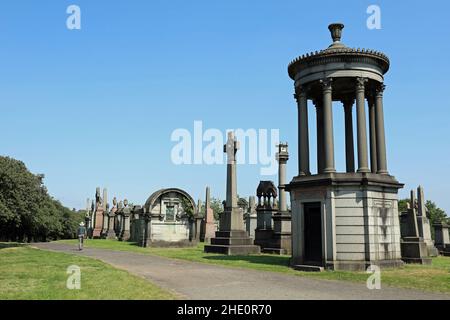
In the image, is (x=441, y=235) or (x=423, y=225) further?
(x=441, y=235)

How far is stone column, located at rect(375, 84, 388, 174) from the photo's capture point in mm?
17727

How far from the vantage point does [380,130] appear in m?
18.0

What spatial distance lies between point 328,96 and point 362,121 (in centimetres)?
179

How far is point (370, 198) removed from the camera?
15.7 metres

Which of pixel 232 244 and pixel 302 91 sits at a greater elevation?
pixel 302 91

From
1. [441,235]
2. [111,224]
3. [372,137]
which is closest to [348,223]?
[372,137]

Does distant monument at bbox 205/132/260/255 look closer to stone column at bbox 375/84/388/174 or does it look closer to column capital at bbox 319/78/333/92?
stone column at bbox 375/84/388/174

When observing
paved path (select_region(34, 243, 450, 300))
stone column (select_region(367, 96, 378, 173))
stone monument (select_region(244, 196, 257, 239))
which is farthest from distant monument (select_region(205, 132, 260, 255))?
stone monument (select_region(244, 196, 257, 239))

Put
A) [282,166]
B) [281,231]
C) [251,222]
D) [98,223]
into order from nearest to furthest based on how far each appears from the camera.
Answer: [281,231]
[282,166]
[251,222]
[98,223]

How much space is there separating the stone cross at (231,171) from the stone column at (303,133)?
9.14 meters

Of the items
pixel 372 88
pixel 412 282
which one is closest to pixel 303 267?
pixel 412 282

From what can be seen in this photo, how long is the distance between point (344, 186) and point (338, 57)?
5553 mm

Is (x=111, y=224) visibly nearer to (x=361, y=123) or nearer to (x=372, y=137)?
(x=372, y=137)
